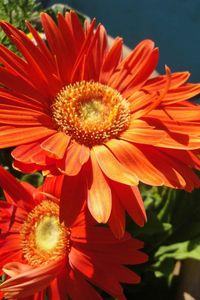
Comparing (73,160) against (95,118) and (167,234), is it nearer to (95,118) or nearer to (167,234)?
(95,118)

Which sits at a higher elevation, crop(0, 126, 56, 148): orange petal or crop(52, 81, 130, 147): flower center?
crop(52, 81, 130, 147): flower center

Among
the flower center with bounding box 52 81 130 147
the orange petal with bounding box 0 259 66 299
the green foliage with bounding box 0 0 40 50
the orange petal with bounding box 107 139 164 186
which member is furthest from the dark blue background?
the orange petal with bounding box 0 259 66 299

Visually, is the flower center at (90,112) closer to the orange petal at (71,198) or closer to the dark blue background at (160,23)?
the orange petal at (71,198)

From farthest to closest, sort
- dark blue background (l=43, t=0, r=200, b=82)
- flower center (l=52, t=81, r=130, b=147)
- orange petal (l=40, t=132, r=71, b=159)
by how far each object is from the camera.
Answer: dark blue background (l=43, t=0, r=200, b=82), flower center (l=52, t=81, r=130, b=147), orange petal (l=40, t=132, r=71, b=159)

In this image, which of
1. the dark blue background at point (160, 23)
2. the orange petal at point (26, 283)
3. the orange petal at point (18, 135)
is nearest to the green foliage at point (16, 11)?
the orange petal at point (18, 135)

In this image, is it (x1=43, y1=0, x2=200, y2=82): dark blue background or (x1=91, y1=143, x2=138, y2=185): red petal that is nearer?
(x1=91, y1=143, x2=138, y2=185): red petal

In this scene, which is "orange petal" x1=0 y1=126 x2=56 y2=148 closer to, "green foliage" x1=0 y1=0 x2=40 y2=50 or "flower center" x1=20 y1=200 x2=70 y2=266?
"flower center" x1=20 y1=200 x2=70 y2=266

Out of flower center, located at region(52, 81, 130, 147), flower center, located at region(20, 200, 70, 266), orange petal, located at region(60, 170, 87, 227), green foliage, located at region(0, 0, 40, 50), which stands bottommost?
flower center, located at region(20, 200, 70, 266)
